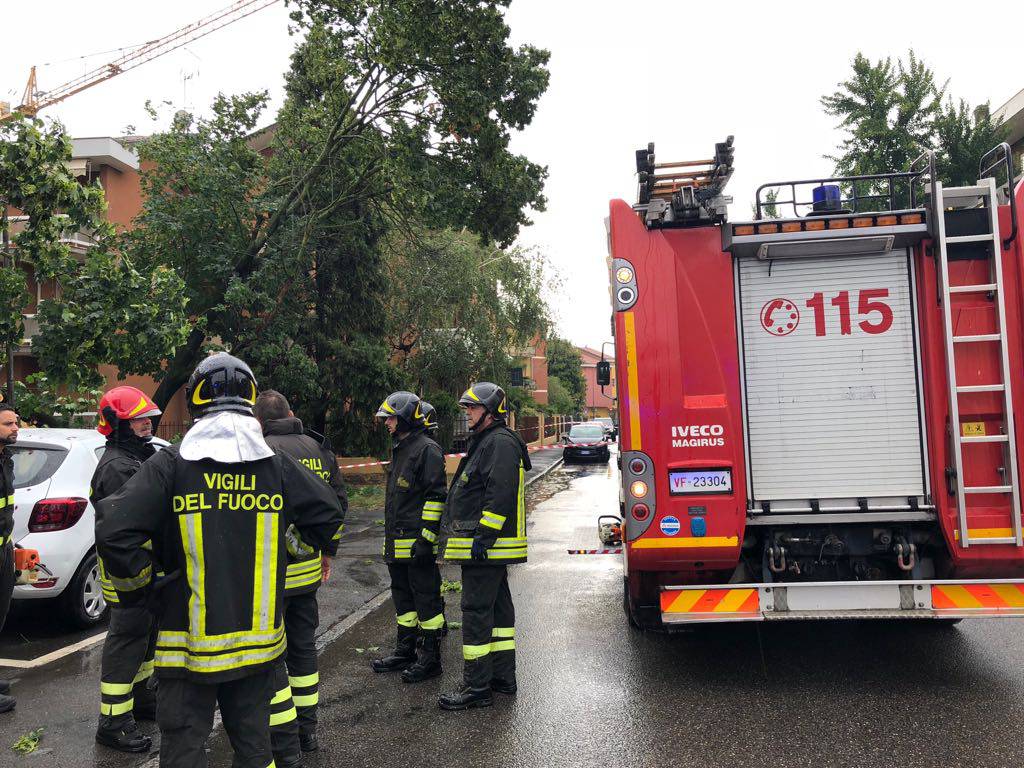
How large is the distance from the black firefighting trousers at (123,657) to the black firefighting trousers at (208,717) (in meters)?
1.47

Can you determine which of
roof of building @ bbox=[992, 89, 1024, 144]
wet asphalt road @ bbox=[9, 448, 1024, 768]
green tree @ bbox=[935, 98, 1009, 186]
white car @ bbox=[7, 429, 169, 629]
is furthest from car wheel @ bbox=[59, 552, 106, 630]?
roof of building @ bbox=[992, 89, 1024, 144]

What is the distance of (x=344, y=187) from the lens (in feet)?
49.9

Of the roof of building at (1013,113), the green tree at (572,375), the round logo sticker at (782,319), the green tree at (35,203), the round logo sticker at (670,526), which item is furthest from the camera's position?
A: the green tree at (572,375)

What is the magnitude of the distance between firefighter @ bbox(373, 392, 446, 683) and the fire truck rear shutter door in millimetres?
2148

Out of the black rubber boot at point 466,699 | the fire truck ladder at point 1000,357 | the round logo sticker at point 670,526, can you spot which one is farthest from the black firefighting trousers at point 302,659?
the fire truck ladder at point 1000,357

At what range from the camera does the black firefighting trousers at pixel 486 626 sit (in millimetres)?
4703

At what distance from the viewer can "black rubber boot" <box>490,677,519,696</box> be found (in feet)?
15.9

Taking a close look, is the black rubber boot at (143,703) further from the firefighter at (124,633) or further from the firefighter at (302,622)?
the firefighter at (302,622)

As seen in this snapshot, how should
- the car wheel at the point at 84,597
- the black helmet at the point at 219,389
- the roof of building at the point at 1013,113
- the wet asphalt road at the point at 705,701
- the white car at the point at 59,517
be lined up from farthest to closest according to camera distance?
→ the roof of building at the point at 1013,113
the car wheel at the point at 84,597
the white car at the point at 59,517
the wet asphalt road at the point at 705,701
the black helmet at the point at 219,389

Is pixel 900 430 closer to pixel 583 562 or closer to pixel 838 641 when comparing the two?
pixel 838 641

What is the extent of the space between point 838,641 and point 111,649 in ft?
16.0

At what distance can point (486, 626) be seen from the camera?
478cm

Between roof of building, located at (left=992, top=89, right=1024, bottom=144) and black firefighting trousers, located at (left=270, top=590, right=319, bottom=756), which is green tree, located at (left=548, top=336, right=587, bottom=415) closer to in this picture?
roof of building, located at (left=992, top=89, right=1024, bottom=144)

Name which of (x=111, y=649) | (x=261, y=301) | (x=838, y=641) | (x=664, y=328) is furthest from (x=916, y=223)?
(x=261, y=301)
